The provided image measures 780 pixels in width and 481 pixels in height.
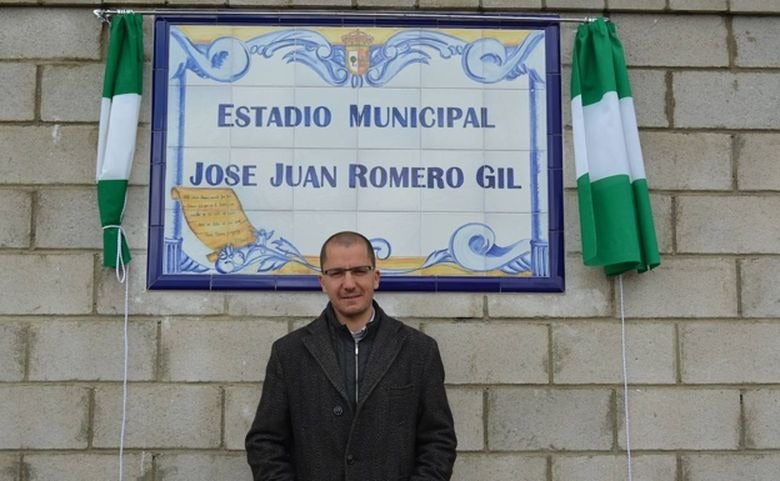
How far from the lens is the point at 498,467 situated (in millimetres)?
3867

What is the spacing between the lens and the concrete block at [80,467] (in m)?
3.84

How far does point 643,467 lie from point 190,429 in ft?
5.88

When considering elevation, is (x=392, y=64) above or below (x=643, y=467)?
above

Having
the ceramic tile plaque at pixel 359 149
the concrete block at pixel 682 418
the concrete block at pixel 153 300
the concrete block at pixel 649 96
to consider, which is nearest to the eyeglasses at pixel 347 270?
A: the ceramic tile plaque at pixel 359 149

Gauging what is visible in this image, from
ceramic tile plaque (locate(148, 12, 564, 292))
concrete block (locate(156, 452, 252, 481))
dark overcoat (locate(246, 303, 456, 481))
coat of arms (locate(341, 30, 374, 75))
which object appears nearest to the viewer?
dark overcoat (locate(246, 303, 456, 481))

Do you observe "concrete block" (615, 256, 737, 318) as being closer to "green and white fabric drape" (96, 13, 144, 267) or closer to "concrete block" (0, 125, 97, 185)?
"green and white fabric drape" (96, 13, 144, 267)

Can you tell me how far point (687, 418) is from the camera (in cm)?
393

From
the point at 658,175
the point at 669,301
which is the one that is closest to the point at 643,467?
the point at 669,301

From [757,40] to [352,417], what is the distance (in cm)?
242

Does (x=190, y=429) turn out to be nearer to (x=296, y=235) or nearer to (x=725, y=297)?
(x=296, y=235)

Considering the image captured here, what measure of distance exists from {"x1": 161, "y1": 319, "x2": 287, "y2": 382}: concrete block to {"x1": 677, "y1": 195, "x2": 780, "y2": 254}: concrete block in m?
1.69

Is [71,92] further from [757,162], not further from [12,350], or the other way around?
[757,162]

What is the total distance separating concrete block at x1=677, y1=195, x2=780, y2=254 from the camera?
403 centimetres

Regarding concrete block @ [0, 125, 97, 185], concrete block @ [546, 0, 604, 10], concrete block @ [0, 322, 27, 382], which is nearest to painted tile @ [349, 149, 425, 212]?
concrete block @ [546, 0, 604, 10]
